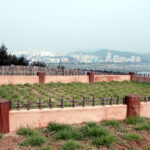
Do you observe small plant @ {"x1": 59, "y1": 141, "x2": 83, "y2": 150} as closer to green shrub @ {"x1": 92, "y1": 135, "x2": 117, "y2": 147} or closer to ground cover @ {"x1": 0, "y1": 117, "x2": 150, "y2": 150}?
ground cover @ {"x1": 0, "y1": 117, "x2": 150, "y2": 150}

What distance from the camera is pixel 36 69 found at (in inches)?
894

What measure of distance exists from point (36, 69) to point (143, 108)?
15877mm

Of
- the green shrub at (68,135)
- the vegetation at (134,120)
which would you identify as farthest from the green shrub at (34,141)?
the vegetation at (134,120)

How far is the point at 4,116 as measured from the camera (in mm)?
6223

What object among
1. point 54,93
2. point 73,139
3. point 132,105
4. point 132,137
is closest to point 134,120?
point 132,105

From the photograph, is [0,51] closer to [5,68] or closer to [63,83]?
[5,68]

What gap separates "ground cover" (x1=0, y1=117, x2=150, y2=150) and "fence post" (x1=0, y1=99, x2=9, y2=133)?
0.27 meters

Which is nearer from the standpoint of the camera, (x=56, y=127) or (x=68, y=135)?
(x=68, y=135)

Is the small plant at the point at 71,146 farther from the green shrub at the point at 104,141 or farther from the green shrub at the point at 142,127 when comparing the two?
the green shrub at the point at 142,127

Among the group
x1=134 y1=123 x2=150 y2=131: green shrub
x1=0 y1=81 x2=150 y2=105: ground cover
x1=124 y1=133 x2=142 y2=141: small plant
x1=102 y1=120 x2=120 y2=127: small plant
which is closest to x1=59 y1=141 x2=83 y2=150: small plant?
x1=124 y1=133 x2=142 y2=141: small plant

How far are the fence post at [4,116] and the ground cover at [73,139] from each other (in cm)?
27

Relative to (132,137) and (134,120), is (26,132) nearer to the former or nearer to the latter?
(132,137)

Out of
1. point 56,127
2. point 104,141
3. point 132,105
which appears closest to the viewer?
point 104,141

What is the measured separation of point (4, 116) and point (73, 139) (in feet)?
7.33
